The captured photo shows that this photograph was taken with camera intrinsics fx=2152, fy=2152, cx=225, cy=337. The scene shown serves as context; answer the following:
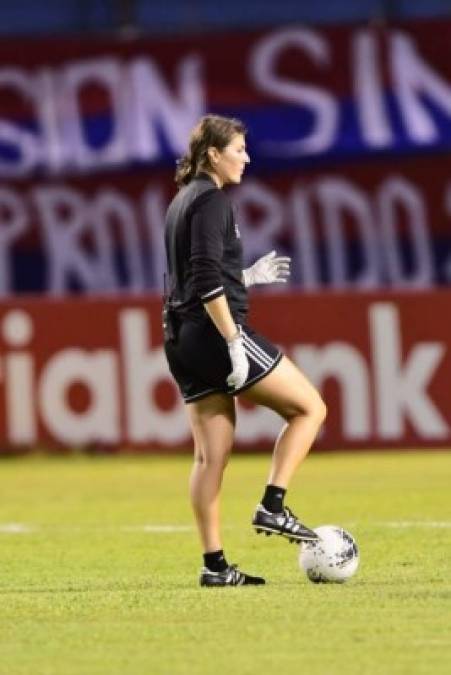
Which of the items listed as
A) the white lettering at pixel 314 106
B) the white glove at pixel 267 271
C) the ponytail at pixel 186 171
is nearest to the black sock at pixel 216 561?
the white glove at pixel 267 271

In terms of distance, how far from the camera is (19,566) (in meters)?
11.1

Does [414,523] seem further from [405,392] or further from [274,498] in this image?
[405,392]

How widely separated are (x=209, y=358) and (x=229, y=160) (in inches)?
35.6

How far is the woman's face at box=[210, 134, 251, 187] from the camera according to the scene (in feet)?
32.0

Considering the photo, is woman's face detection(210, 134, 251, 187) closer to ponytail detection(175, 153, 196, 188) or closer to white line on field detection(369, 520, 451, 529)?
ponytail detection(175, 153, 196, 188)

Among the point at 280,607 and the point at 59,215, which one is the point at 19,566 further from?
the point at 59,215

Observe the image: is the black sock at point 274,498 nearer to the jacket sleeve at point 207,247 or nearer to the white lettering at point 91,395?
the jacket sleeve at point 207,247

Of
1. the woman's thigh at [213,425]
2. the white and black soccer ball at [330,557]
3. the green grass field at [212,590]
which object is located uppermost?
the woman's thigh at [213,425]

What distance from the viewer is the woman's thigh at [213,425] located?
9.76m

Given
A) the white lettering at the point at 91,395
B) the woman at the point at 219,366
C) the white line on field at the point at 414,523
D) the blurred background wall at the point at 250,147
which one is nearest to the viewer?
the woman at the point at 219,366

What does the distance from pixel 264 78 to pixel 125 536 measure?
11156 mm

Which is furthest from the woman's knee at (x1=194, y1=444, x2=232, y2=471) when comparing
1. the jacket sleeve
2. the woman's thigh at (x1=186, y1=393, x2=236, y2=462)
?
the jacket sleeve

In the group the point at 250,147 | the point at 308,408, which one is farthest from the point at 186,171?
the point at 250,147

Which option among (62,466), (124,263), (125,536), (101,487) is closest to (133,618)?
(125,536)
